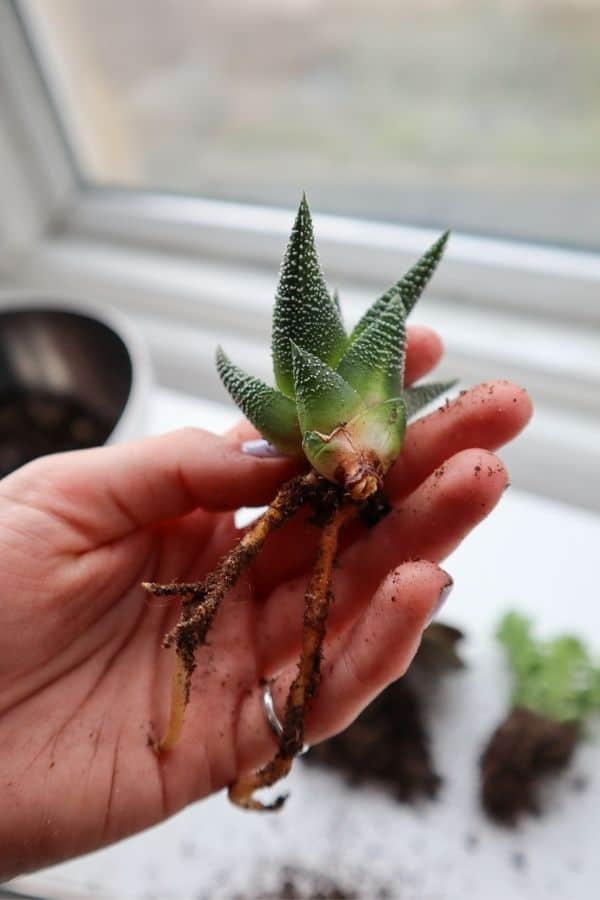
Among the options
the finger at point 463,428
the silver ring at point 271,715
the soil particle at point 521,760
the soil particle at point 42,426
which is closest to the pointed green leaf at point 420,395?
the finger at point 463,428

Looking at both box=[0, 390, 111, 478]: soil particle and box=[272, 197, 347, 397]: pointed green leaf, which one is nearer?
box=[272, 197, 347, 397]: pointed green leaf

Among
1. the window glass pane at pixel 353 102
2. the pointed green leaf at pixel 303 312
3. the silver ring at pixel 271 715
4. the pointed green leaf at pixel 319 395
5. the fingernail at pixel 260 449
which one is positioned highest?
the window glass pane at pixel 353 102

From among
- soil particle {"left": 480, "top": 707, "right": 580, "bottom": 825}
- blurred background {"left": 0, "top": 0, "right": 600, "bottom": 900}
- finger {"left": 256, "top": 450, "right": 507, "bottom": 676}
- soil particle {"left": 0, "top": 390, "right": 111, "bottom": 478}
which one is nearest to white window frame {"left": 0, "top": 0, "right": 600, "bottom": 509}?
blurred background {"left": 0, "top": 0, "right": 600, "bottom": 900}

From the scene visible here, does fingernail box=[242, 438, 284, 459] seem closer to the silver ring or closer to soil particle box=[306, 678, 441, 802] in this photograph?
the silver ring

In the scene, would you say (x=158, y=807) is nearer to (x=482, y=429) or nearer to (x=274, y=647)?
(x=274, y=647)

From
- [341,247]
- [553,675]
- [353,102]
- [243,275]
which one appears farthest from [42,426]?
[553,675]

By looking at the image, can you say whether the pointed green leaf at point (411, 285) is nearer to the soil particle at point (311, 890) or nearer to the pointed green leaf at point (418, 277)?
the pointed green leaf at point (418, 277)

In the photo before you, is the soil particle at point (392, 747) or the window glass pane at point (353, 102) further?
the window glass pane at point (353, 102)
